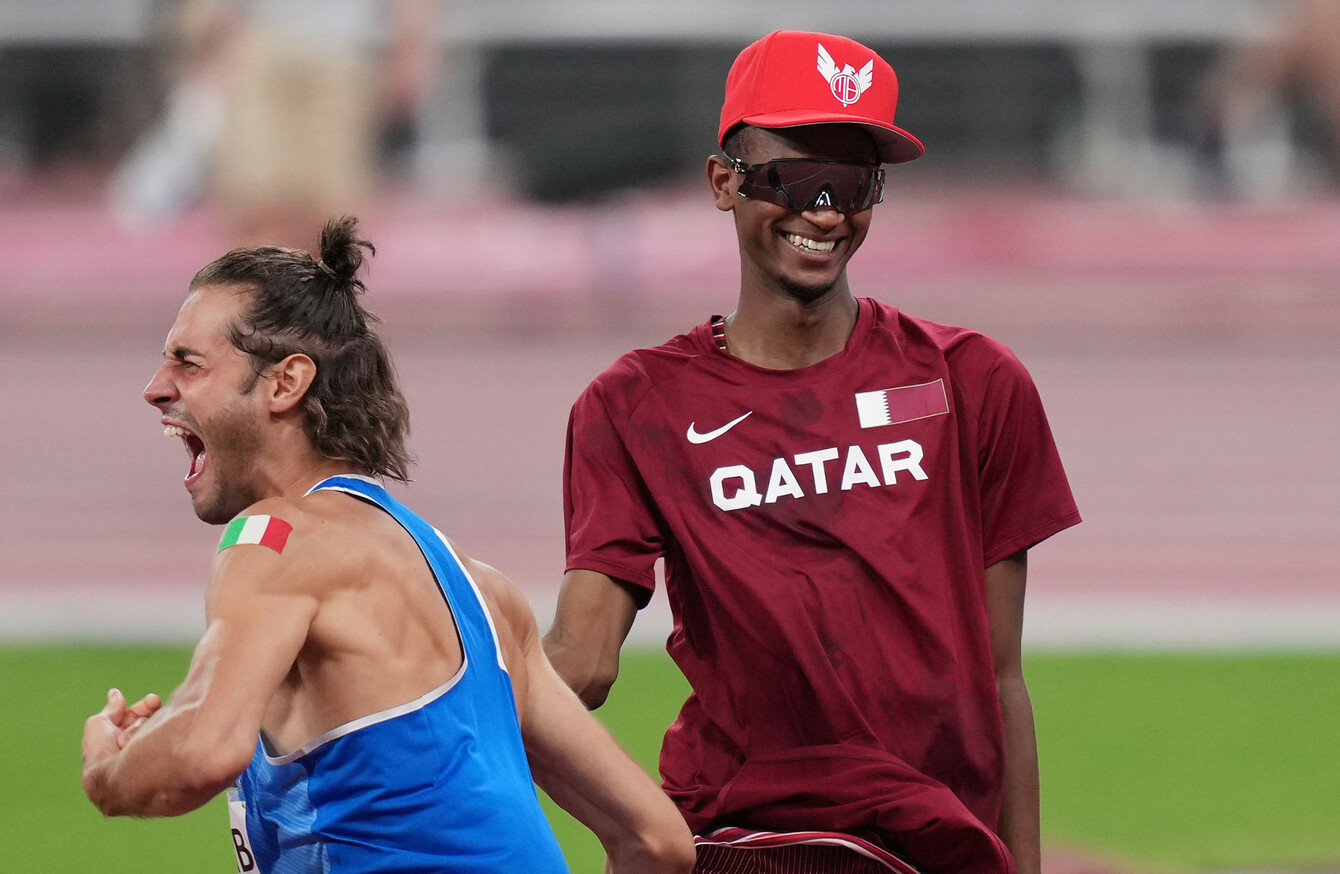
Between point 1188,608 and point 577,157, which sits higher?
point 577,157

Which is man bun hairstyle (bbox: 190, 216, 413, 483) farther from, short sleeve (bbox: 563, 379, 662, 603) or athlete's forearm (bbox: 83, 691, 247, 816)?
athlete's forearm (bbox: 83, 691, 247, 816)

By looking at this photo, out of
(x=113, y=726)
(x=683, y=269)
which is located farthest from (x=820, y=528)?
(x=683, y=269)

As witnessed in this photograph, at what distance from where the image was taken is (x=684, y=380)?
10.5ft

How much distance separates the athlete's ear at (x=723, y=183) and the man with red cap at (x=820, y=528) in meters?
0.01

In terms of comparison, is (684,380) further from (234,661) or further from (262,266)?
(234,661)

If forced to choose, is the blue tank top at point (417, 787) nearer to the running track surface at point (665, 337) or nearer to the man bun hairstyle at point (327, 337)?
the man bun hairstyle at point (327, 337)

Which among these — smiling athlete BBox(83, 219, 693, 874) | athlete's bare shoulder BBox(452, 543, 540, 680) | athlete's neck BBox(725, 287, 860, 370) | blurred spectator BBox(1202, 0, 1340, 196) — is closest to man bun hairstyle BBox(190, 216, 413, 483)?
smiling athlete BBox(83, 219, 693, 874)

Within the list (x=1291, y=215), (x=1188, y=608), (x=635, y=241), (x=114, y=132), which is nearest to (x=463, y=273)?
(x=635, y=241)

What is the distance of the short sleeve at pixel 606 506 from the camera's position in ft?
10.3

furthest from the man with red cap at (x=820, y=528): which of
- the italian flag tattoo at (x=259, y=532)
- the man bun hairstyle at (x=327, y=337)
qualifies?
the italian flag tattoo at (x=259, y=532)

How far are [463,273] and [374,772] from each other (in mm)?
20955

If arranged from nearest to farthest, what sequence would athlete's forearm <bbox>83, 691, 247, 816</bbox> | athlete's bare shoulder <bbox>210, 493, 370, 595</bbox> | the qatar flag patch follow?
athlete's forearm <bbox>83, 691, 247, 816</bbox>
athlete's bare shoulder <bbox>210, 493, 370, 595</bbox>
the qatar flag patch

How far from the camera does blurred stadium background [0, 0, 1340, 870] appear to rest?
1039 centimetres

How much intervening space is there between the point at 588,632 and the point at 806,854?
52cm
